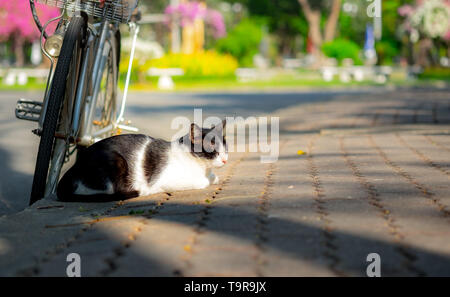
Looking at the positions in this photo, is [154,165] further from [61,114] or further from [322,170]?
[322,170]

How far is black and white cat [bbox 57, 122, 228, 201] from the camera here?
4688 mm

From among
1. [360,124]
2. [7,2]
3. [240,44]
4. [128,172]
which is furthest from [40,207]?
[240,44]

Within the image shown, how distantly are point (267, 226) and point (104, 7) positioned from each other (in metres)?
2.76

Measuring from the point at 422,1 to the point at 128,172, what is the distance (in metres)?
35.7

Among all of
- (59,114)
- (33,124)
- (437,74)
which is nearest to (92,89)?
(59,114)

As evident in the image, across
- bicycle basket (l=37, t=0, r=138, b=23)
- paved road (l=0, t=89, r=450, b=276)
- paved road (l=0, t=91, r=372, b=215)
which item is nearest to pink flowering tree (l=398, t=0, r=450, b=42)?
paved road (l=0, t=91, r=372, b=215)

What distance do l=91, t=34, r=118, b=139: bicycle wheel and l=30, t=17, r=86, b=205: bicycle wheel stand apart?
0.93m

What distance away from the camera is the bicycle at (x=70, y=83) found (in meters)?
4.81

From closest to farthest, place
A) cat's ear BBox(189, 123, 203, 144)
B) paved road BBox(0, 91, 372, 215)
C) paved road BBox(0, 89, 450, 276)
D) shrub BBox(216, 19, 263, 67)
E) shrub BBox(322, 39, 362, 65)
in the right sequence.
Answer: paved road BBox(0, 89, 450, 276)
cat's ear BBox(189, 123, 203, 144)
paved road BBox(0, 91, 372, 215)
shrub BBox(322, 39, 362, 65)
shrub BBox(216, 19, 263, 67)

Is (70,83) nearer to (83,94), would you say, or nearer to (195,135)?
(83,94)

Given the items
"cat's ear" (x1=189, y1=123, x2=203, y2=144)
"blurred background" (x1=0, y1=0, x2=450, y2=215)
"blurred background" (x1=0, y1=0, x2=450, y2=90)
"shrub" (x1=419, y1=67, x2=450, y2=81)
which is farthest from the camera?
"blurred background" (x1=0, y1=0, x2=450, y2=90)

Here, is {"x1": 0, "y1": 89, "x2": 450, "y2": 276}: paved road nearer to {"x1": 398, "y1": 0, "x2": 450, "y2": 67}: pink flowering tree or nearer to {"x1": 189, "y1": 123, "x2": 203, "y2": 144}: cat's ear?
{"x1": 189, "y1": 123, "x2": 203, "y2": 144}: cat's ear

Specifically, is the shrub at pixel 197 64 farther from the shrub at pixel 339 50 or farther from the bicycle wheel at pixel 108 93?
the bicycle wheel at pixel 108 93
